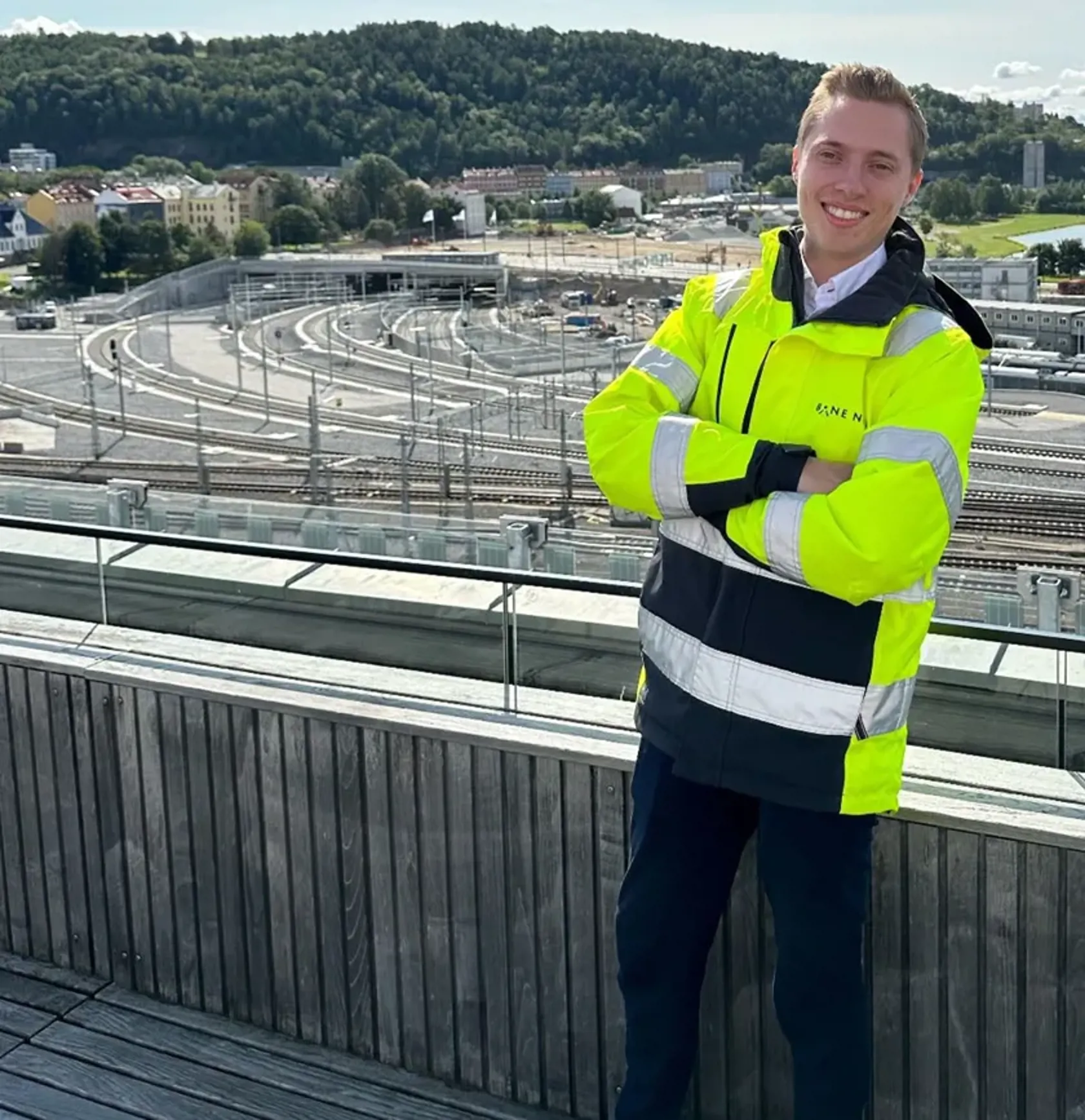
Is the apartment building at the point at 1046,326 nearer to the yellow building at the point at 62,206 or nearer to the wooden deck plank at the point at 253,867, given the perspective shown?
the wooden deck plank at the point at 253,867

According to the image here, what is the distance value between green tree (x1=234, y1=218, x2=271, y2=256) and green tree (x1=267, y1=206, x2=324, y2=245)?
4.54m

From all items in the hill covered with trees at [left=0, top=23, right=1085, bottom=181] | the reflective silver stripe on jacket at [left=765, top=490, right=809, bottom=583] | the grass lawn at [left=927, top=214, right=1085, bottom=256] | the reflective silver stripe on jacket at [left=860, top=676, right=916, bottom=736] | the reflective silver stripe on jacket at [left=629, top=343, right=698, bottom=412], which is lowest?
the grass lawn at [left=927, top=214, right=1085, bottom=256]

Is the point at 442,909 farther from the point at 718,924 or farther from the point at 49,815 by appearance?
the point at 49,815

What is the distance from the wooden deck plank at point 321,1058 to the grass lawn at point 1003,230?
161 ft

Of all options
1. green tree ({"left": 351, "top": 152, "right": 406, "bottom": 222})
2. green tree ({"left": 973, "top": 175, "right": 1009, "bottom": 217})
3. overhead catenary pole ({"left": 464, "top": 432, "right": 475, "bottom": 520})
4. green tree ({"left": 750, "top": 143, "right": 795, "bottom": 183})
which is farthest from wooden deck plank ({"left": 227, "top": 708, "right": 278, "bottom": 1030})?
green tree ({"left": 750, "top": 143, "right": 795, "bottom": 183})

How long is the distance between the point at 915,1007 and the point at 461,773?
18.1 inches

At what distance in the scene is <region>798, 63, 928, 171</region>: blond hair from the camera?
3.76ft

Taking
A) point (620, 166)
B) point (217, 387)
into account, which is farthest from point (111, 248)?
point (620, 166)

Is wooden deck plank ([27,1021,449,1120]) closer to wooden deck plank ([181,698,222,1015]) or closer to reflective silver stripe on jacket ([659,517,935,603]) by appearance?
wooden deck plank ([181,698,222,1015])

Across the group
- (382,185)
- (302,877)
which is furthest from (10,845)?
(382,185)

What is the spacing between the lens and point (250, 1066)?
1.60 m

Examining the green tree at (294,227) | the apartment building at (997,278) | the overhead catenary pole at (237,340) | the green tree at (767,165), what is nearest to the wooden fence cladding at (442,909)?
the overhead catenary pole at (237,340)

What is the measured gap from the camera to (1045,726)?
1344 mm

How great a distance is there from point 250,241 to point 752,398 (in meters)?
53.0
